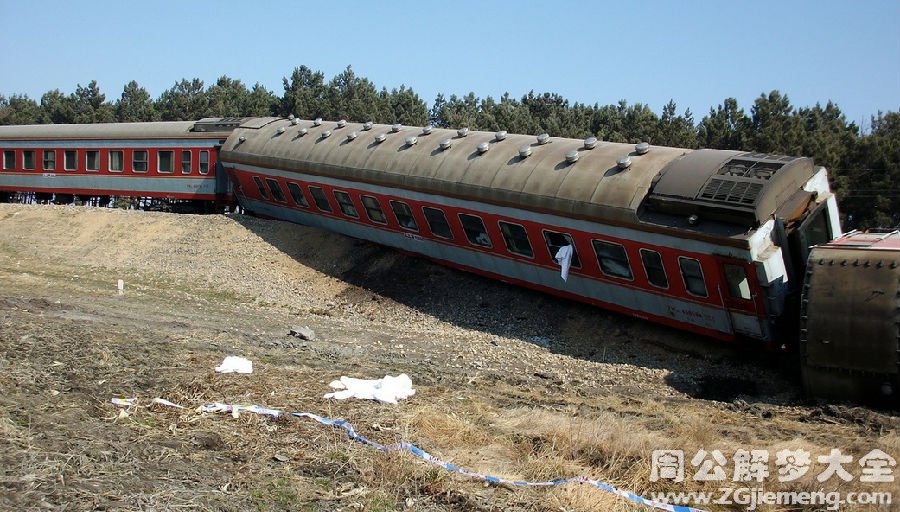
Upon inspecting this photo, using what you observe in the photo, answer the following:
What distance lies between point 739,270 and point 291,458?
10549 millimetres

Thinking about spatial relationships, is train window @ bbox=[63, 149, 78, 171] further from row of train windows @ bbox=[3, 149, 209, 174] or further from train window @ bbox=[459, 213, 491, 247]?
train window @ bbox=[459, 213, 491, 247]

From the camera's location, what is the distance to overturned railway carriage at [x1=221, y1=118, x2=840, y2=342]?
16.5 m

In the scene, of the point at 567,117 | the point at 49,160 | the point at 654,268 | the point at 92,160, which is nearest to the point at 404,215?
the point at 654,268

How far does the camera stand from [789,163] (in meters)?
17.0

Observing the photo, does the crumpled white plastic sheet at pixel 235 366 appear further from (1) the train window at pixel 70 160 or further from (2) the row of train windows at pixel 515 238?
(1) the train window at pixel 70 160

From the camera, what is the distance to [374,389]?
1199cm

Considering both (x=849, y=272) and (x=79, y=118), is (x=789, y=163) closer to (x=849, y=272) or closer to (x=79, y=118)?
(x=849, y=272)

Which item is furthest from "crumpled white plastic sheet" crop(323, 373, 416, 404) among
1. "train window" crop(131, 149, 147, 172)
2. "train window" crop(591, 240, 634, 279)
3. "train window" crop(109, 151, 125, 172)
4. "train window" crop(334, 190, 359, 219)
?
"train window" crop(109, 151, 125, 172)

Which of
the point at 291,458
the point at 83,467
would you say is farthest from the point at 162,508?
the point at 291,458

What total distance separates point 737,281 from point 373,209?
12.6 metres

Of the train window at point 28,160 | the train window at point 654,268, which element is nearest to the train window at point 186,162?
the train window at point 28,160

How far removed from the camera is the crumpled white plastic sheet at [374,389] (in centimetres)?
1165

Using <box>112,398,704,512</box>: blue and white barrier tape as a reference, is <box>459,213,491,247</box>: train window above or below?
above

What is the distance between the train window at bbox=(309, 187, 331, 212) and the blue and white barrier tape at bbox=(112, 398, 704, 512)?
17879 mm
